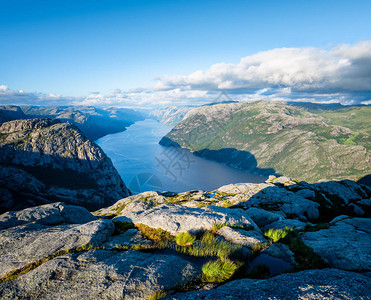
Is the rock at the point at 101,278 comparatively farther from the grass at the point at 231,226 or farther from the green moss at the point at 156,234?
the grass at the point at 231,226

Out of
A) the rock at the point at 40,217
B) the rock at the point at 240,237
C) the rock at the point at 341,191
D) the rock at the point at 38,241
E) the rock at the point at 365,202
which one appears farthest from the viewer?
the rock at the point at 341,191

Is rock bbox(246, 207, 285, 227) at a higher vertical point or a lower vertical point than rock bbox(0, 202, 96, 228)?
lower

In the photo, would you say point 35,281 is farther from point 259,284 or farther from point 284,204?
point 284,204

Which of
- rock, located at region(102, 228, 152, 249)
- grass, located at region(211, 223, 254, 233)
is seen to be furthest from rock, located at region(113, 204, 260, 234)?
rock, located at region(102, 228, 152, 249)

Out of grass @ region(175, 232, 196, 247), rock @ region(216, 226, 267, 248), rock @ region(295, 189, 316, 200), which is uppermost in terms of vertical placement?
grass @ region(175, 232, 196, 247)

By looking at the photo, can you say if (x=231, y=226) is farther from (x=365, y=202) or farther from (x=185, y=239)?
(x=365, y=202)

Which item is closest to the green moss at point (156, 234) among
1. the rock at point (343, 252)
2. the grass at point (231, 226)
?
the grass at point (231, 226)

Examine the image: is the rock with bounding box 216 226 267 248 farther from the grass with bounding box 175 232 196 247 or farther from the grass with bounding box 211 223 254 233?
the grass with bounding box 175 232 196 247
